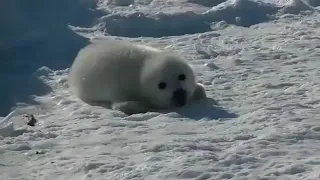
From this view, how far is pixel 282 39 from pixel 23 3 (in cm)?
294

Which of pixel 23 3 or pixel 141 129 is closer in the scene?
pixel 141 129

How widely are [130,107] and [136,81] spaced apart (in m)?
0.32

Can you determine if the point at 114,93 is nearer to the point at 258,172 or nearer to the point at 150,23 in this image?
the point at 258,172

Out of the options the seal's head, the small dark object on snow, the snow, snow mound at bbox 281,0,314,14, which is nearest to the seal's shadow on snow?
the snow

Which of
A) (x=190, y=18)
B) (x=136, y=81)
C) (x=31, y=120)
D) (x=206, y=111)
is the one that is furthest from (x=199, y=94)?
(x=190, y=18)

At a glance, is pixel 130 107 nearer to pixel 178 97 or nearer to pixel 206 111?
pixel 178 97

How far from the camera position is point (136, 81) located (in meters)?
5.83

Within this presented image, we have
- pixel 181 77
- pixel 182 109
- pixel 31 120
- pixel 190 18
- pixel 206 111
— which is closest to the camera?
pixel 31 120

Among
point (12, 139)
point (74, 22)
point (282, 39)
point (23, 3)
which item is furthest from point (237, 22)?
point (12, 139)

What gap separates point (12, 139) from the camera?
5.04m

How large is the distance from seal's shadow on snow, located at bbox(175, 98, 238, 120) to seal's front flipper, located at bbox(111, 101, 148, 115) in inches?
11.3

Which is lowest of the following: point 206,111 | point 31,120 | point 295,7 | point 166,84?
point 206,111

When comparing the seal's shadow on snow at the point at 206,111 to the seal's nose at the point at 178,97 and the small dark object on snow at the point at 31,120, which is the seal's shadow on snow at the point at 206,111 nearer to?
the seal's nose at the point at 178,97

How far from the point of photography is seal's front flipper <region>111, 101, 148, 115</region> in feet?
18.2
